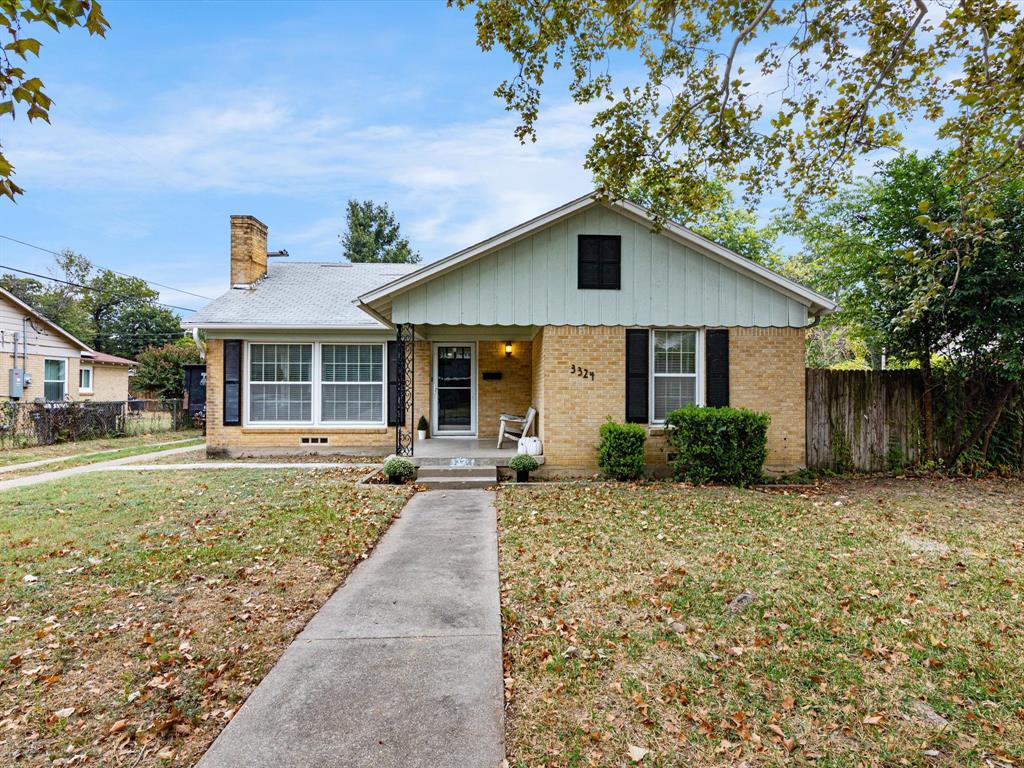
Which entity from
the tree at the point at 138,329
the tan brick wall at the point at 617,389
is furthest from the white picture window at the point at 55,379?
the tree at the point at 138,329

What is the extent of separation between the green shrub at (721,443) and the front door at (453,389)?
5.39 meters

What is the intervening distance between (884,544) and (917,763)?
389cm

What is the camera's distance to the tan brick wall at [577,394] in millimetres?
9531

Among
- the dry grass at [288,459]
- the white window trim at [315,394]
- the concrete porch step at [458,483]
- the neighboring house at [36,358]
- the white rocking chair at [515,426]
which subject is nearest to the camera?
the concrete porch step at [458,483]

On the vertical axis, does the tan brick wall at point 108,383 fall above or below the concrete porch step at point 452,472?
above

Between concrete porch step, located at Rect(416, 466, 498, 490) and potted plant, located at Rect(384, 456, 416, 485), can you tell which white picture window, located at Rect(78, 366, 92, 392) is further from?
concrete porch step, located at Rect(416, 466, 498, 490)

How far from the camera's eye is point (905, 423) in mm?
10234

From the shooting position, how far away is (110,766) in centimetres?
246

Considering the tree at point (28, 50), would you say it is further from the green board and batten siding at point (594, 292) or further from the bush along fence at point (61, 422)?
the bush along fence at point (61, 422)

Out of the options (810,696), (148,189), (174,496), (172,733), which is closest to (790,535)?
(810,696)

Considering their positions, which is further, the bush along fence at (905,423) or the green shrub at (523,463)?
the bush along fence at (905,423)

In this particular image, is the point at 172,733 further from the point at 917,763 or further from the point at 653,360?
the point at 653,360

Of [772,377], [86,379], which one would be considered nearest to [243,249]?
[772,377]

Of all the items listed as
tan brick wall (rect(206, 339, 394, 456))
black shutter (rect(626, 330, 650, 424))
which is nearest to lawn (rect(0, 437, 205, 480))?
tan brick wall (rect(206, 339, 394, 456))
